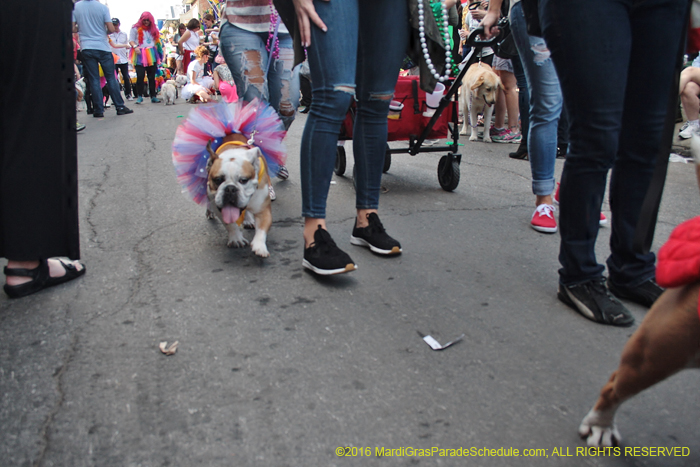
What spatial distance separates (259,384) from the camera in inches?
62.7

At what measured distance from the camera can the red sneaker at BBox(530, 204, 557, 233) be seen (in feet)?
10.2

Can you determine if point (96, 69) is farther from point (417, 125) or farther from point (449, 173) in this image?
point (449, 173)

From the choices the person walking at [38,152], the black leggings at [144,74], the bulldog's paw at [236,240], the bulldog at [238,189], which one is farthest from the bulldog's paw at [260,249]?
the black leggings at [144,74]

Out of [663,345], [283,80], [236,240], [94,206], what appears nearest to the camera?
[663,345]

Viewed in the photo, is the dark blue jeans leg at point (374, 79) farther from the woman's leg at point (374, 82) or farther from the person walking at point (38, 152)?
the person walking at point (38, 152)

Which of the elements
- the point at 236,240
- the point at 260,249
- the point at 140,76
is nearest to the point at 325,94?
the point at 260,249

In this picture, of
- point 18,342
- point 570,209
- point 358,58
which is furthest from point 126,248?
point 570,209

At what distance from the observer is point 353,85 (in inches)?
91.4

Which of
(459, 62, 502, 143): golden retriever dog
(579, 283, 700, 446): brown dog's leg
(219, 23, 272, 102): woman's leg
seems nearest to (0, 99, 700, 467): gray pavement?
(579, 283, 700, 446): brown dog's leg

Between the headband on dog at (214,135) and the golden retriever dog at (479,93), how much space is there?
171 inches

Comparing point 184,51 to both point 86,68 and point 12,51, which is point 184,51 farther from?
point 12,51

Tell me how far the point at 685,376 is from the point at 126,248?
256 cm

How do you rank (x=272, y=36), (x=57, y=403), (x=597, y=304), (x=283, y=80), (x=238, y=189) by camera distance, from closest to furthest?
1. (x=57, y=403)
2. (x=597, y=304)
3. (x=238, y=189)
4. (x=272, y=36)
5. (x=283, y=80)

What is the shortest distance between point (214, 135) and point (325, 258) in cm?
112
